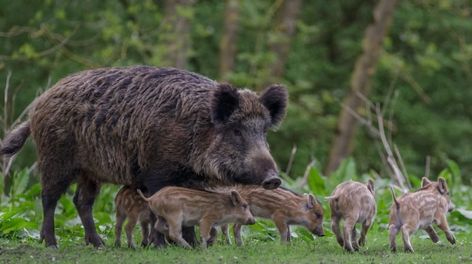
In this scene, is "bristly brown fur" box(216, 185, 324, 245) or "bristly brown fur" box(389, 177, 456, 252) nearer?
"bristly brown fur" box(389, 177, 456, 252)

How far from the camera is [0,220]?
13305 millimetres

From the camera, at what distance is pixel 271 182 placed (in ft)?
37.9

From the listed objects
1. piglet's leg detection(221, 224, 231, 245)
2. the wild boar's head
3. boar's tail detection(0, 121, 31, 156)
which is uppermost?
the wild boar's head

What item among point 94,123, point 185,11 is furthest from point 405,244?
point 185,11

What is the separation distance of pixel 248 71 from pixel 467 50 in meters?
6.84

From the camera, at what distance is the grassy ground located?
10.9 meters

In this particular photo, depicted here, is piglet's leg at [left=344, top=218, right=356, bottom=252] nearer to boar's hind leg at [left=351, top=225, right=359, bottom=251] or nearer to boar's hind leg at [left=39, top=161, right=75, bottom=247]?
boar's hind leg at [left=351, top=225, right=359, bottom=251]

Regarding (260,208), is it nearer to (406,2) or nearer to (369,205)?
(369,205)

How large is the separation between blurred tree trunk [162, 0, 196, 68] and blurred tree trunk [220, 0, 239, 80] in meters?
2.84

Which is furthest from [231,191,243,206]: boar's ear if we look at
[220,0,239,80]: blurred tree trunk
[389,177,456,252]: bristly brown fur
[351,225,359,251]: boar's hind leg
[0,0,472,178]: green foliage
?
[220,0,239,80]: blurred tree trunk

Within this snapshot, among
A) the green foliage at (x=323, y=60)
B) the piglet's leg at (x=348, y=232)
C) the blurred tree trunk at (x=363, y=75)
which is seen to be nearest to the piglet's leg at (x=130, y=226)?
the piglet's leg at (x=348, y=232)

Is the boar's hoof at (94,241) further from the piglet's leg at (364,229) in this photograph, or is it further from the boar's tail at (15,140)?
the piglet's leg at (364,229)

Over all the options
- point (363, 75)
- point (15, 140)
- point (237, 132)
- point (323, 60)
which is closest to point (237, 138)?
point (237, 132)

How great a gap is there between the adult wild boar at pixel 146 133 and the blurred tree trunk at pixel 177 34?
538 inches
